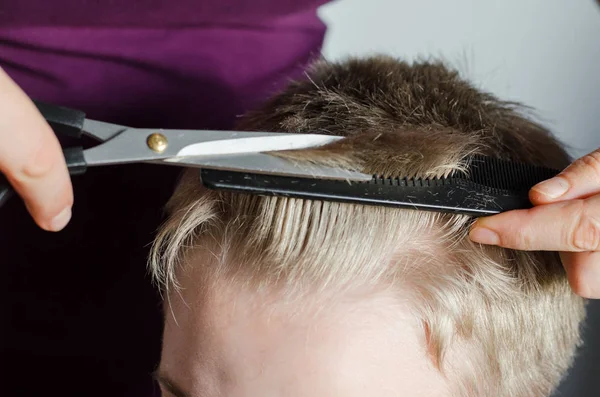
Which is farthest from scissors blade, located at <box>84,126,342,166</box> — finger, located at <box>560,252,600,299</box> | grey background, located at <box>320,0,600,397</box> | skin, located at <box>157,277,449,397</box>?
grey background, located at <box>320,0,600,397</box>

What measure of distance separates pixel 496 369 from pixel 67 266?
623mm

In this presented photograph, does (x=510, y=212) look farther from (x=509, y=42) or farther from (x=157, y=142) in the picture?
(x=509, y=42)

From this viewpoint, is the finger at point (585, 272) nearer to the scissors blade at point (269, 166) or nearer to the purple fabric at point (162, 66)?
the scissors blade at point (269, 166)

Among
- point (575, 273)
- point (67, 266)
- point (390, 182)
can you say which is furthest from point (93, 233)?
point (575, 273)

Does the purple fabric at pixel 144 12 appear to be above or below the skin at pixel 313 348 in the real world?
above

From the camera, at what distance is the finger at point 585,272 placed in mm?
570

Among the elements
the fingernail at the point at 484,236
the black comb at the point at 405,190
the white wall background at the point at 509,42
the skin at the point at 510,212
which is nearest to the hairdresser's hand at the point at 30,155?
the skin at the point at 510,212

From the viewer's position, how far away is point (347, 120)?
646mm

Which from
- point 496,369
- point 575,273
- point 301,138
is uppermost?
point 301,138

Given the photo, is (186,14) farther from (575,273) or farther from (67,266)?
(575,273)

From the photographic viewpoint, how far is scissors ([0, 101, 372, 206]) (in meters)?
0.51

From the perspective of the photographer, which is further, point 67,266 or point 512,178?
point 67,266

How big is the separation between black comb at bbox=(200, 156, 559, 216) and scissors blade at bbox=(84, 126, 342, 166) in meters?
0.02

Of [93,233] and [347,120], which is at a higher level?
[347,120]
